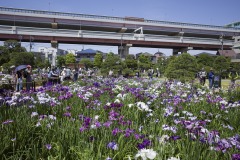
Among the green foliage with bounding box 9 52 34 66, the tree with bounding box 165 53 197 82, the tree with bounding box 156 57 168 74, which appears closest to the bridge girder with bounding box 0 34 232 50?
the tree with bounding box 156 57 168 74

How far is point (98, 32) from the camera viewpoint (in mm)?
53844

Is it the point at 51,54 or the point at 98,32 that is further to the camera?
the point at 51,54

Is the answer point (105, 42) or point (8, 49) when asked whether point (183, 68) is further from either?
point (105, 42)

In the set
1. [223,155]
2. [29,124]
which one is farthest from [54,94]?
[223,155]

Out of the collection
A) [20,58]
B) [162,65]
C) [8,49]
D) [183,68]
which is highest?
[8,49]

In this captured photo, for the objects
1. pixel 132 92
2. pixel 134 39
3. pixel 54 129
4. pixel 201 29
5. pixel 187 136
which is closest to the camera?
pixel 187 136

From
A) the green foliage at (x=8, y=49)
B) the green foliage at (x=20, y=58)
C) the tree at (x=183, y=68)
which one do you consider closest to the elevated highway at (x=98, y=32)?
the green foliage at (x=8, y=49)

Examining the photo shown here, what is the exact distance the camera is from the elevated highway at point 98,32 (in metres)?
49.1

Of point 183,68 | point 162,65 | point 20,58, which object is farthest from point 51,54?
point 183,68

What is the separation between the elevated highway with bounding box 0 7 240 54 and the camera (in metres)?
49.1

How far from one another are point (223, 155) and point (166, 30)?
6842cm

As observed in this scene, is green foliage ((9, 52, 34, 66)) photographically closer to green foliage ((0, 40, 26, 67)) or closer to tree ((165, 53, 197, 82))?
green foliage ((0, 40, 26, 67))

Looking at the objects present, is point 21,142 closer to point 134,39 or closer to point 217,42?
point 134,39

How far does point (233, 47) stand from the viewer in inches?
2660
